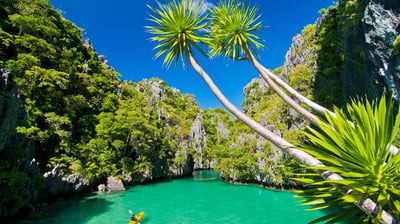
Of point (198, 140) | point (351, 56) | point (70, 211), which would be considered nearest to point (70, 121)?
point (70, 211)

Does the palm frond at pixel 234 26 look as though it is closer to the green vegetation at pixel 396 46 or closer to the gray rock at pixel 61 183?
the green vegetation at pixel 396 46

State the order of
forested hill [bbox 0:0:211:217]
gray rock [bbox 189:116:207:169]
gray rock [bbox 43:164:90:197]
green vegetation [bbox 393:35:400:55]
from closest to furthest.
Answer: green vegetation [bbox 393:35:400:55]
forested hill [bbox 0:0:211:217]
gray rock [bbox 43:164:90:197]
gray rock [bbox 189:116:207:169]

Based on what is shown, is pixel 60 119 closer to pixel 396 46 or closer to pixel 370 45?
pixel 370 45

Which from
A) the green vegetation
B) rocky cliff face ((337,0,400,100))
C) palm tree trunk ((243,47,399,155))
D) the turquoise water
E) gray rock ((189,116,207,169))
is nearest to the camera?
palm tree trunk ((243,47,399,155))

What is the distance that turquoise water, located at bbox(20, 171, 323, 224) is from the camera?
10.2m

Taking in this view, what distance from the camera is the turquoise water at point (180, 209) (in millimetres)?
10211

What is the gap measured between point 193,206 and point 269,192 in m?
7.43

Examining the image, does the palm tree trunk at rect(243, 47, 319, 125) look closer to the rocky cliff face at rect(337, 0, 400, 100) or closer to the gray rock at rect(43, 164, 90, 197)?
the rocky cliff face at rect(337, 0, 400, 100)

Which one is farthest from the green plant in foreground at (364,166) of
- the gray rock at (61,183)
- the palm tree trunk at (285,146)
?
the gray rock at (61,183)

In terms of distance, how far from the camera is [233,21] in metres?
3.66

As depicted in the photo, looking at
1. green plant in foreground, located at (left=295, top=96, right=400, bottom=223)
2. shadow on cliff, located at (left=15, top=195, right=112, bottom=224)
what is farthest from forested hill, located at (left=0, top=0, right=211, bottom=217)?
green plant in foreground, located at (left=295, top=96, right=400, bottom=223)

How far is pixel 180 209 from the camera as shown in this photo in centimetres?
1246

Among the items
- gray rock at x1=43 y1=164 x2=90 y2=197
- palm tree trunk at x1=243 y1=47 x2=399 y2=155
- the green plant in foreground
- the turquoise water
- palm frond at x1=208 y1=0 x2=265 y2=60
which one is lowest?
the turquoise water

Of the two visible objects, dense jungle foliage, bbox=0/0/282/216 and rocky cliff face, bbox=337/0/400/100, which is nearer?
rocky cliff face, bbox=337/0/400/100
